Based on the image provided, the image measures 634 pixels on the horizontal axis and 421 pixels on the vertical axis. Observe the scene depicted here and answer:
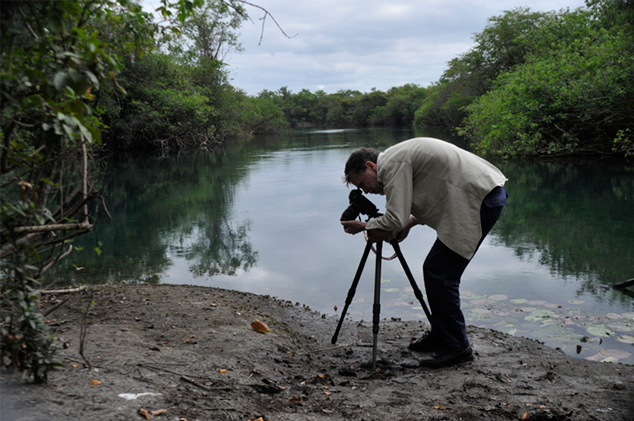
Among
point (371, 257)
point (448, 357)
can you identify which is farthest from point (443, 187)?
point (371, 257)

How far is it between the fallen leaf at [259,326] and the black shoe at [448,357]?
1.22 metres

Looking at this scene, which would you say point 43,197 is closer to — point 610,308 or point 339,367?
point 339,367

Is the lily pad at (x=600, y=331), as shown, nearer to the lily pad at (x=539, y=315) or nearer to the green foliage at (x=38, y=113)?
the lily pad at (x=539, y=315)

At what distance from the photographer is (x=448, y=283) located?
10.8 feet

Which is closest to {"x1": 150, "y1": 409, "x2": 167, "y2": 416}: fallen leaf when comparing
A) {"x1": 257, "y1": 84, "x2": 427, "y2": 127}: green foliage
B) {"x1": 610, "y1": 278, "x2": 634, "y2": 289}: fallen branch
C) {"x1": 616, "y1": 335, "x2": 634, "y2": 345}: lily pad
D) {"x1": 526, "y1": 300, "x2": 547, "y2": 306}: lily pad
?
{"x1": 616, "y1": 335, "x2": 634, "y2": 345}: lily pad

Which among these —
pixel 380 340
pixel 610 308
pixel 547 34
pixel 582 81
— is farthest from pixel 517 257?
pixel 547 34

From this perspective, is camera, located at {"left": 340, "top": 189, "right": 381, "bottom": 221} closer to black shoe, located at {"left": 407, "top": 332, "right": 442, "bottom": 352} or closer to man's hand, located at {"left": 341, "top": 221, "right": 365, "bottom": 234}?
man's hand, located at {"left": 341, "top": 221, "right": 365, "bottom": 234}

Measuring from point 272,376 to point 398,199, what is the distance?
1408 mm

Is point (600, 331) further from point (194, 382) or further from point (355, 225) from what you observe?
point (194, 382)

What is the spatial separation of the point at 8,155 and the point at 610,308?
194 inches

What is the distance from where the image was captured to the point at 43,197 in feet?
7.49

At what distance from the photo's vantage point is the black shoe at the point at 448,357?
331 cm

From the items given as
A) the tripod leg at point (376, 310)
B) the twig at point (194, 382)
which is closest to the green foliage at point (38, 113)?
the twig at point (194, 382)

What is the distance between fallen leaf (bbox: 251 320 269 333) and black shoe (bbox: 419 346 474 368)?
→ 1.22 m
